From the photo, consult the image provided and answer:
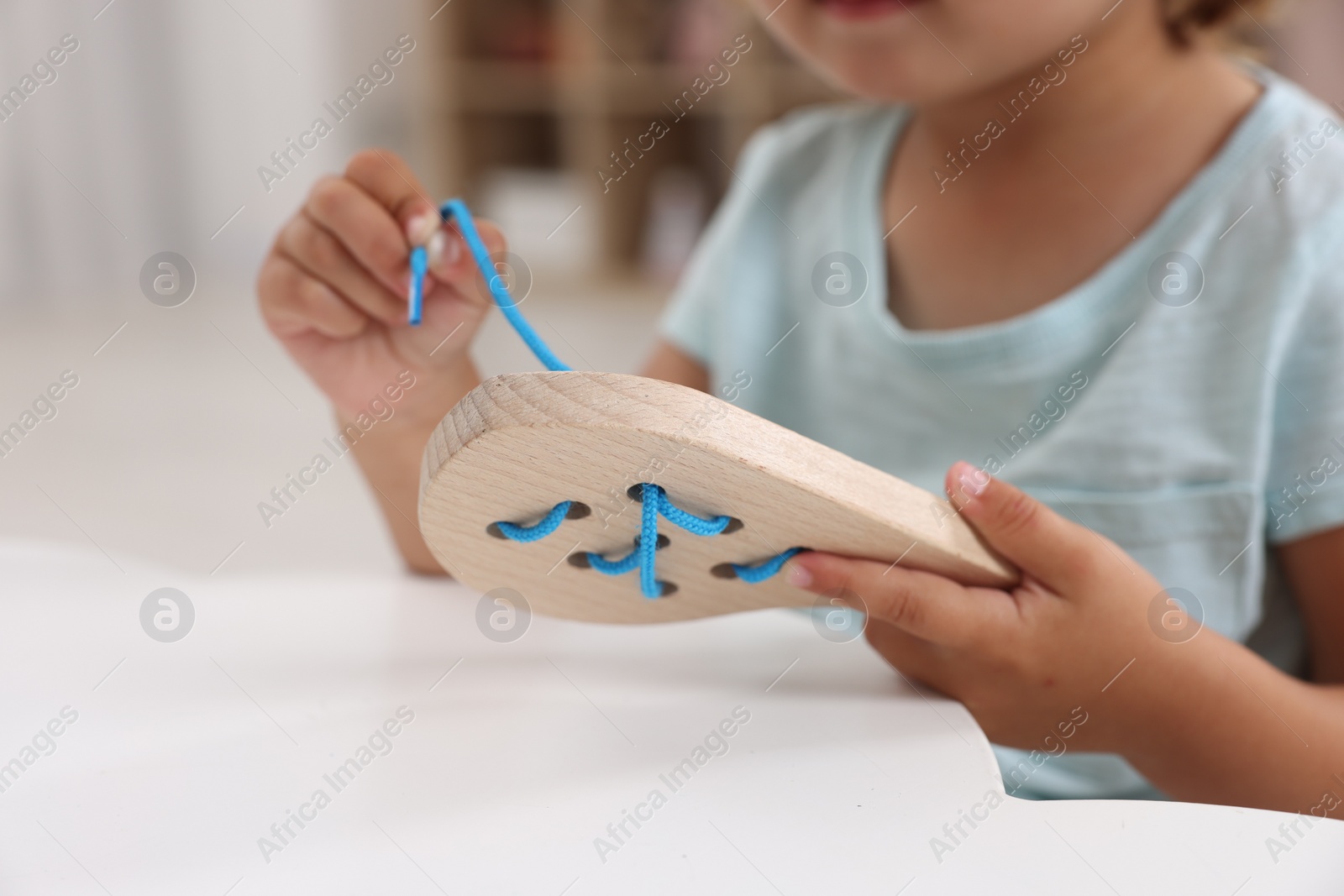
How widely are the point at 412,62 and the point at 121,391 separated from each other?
1013 mm

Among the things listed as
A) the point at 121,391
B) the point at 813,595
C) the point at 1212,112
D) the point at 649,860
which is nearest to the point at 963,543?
the point at 813,595

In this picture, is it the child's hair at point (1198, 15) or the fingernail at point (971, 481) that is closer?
the fingernail at point (971, 481)

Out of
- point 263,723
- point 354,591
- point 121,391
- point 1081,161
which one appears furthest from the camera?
point 121,391

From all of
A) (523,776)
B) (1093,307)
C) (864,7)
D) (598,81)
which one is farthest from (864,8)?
(598,81)

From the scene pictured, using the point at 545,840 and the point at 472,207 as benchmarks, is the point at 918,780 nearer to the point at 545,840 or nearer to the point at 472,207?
the point at 545,840

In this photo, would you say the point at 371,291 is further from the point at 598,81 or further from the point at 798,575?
the point at 598,81

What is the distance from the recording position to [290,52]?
2.38 metres

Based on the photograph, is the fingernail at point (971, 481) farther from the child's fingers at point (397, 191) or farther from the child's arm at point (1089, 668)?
the child's fingers at point (397, 191)

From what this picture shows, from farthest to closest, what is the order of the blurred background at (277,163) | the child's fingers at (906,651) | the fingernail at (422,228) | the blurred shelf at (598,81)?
the blurred shelf at (598,81) → the blurred background at (277,163) → the fingernail at (422,228) → the child's fingers at (906,651)

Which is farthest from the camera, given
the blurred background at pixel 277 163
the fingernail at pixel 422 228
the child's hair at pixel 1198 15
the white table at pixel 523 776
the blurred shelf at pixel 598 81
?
the blurred shelf at pixel 598 81

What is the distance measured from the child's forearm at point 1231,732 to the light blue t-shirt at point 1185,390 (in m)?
0.10

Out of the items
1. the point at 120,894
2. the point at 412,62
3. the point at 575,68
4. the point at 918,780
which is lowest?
the point at 918,780

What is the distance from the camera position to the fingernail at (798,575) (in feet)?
1.30

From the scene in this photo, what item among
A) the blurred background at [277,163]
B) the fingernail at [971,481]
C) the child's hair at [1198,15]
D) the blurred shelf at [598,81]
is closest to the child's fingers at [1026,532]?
the fingernail at [971,481]
